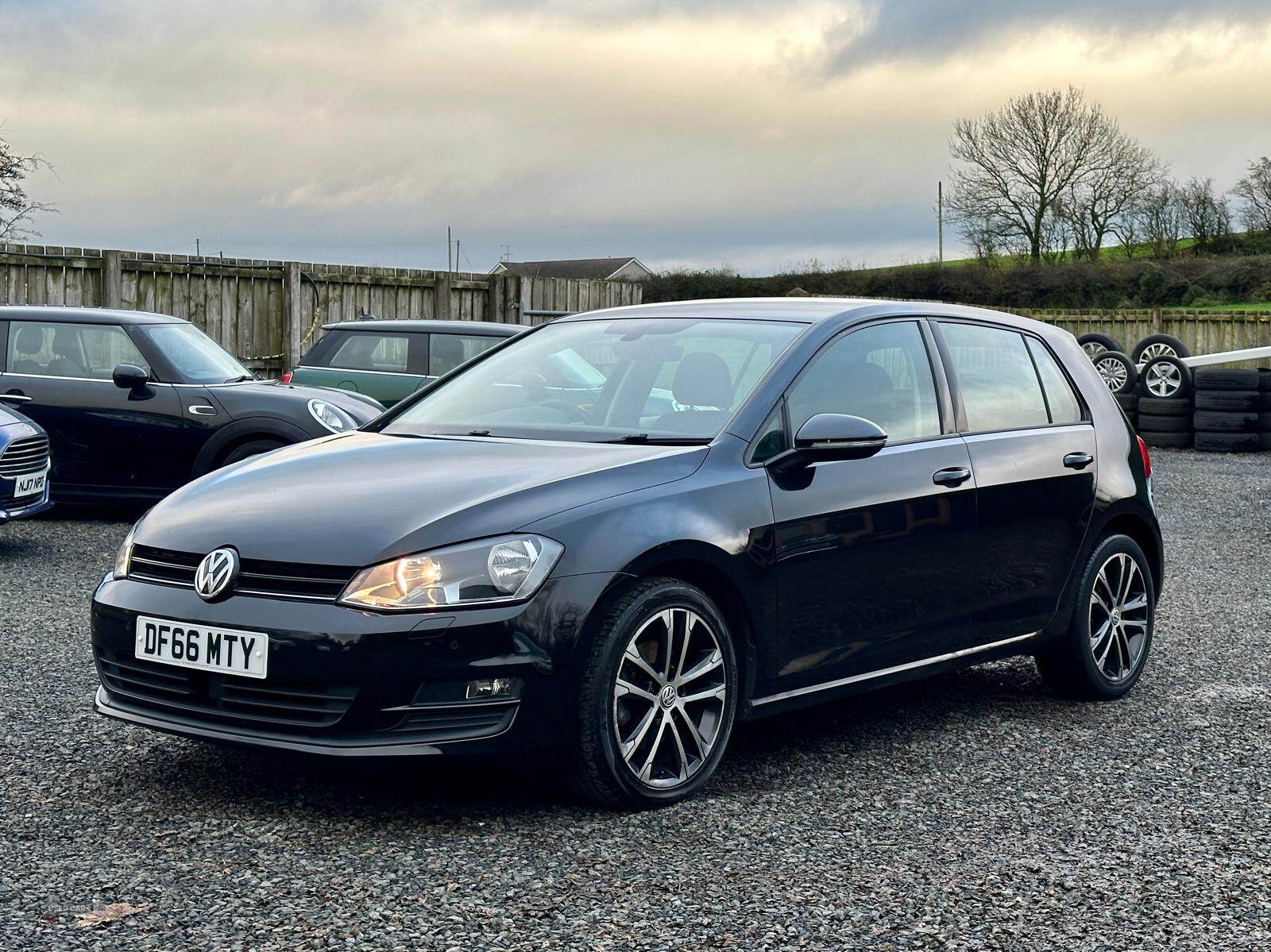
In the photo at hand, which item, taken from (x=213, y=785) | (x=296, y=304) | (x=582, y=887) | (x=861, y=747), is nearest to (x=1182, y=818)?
(x=861, y=747)

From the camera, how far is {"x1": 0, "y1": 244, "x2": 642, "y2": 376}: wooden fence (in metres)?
17.4

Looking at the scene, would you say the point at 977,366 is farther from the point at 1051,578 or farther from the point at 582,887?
the point at 582,887

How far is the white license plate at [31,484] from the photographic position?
32.3 ft

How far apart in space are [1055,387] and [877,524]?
1.66 metres

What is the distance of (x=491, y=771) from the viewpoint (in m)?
4.91

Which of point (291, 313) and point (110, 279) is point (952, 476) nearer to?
point (110, 279)

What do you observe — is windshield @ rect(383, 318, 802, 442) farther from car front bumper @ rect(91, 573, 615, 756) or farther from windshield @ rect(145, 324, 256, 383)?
windshield @ rect(145, 324, 256, 383)

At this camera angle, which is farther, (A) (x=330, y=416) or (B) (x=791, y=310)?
(A) (x=330, y=416)

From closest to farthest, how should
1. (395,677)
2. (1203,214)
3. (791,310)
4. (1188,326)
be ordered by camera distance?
(395,677) → (791,310) → (1188,326) → (1203,214)

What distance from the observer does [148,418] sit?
38.4ft

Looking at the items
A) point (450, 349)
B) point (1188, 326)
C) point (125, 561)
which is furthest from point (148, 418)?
point (1188, 326)

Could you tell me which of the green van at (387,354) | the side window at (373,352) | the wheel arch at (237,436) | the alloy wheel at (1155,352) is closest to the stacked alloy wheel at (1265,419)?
the alloy wheel at (1155,352)

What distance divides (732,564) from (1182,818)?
157cm

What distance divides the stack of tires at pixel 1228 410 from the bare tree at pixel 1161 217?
32578 mm
